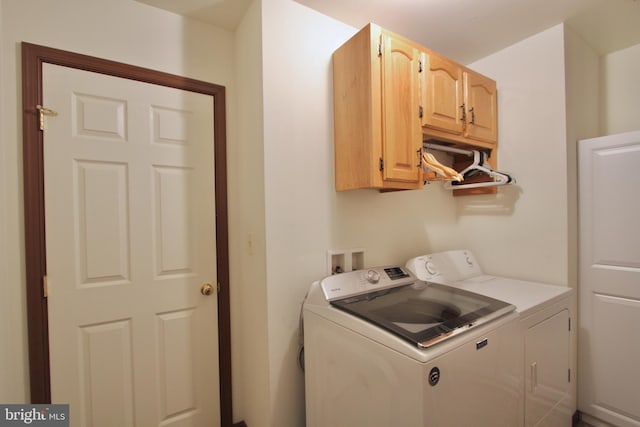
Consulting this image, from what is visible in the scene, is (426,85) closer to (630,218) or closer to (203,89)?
A: (203,89)

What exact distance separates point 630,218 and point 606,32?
1.23m

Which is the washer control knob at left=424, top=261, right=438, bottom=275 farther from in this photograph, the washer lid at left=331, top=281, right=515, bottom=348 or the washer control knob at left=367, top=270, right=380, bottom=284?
the washer control knob at left=367, top=270, right=380, bottom=284

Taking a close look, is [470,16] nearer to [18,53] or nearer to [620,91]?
[620,91]

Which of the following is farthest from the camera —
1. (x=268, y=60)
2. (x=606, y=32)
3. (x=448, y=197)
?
(x=448, y=197)

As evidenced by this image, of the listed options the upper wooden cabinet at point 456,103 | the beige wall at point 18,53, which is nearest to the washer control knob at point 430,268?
the upper wooden cabinet at point 456,103

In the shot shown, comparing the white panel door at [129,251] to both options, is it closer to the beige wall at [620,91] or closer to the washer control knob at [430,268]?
the washer control knob at [430,268]

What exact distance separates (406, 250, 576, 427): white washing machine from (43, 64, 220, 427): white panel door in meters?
1.36

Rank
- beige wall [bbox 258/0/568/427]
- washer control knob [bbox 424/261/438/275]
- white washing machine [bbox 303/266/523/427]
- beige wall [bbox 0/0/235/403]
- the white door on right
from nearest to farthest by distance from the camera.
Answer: white washing machine [bbox 303/266/523/427], beige wall [bbox 0/0/235/403], beige wall [bbox 258/0/568/427], the white door on right, washer control knob [bbox 424/261/438/275]

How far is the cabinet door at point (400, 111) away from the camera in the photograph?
1354mm

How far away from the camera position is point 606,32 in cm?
180

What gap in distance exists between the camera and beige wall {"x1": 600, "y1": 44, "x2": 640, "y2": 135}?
1929mm

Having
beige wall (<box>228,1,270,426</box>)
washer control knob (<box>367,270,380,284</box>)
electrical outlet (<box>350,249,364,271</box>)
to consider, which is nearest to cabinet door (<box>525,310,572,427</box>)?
washer control knob (<box>367,270,380,284</box>)

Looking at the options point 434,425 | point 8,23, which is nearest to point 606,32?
point 434,425

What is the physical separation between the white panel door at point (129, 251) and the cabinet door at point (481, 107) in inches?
63.8
